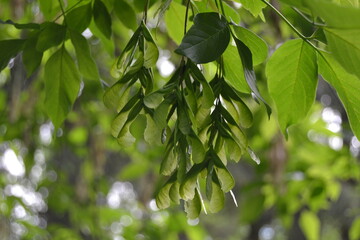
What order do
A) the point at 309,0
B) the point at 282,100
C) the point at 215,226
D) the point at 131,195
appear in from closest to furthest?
the point at 309,0 → the point at 282,100 → the point at 131,195 → the point at 215,226

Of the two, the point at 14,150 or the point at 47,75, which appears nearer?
the point at 47,75

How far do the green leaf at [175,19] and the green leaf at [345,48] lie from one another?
34 centimetres

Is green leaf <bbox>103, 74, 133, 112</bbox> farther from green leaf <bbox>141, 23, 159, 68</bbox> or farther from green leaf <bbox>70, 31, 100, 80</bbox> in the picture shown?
green leaf <bbox>70, 31, 100, 80</bbox>

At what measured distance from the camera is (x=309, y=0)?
449 mm

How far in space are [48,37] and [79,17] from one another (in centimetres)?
6

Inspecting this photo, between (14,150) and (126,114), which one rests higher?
(126,114)

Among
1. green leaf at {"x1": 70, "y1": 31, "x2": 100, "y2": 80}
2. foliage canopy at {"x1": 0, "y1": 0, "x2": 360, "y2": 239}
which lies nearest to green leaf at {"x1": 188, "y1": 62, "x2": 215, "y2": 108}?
foliage canopy at {"x1": 0, "y1": 0, "x2": 360, "y2": 239}

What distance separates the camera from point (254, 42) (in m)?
0.67

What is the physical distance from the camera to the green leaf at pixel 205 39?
560 mm

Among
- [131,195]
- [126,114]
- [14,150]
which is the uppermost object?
[126,114]

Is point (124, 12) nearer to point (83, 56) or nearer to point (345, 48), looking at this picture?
point (83, 56)

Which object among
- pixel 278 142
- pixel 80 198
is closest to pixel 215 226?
pixel 80 198

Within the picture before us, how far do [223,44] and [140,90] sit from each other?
9 centimetres

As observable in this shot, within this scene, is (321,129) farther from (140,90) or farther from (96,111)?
(140,90)
